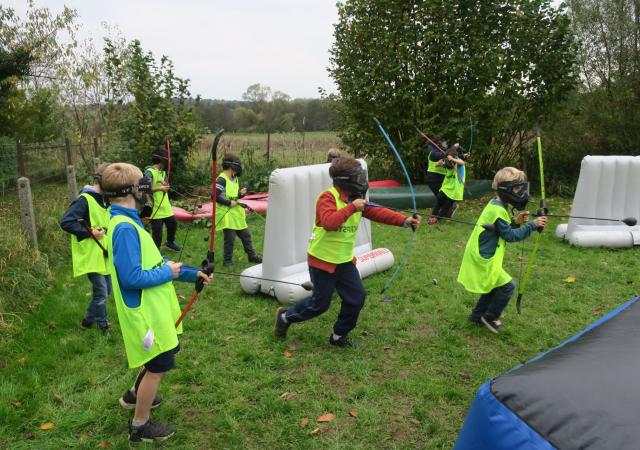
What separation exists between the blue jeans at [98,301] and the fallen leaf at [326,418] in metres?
2.73

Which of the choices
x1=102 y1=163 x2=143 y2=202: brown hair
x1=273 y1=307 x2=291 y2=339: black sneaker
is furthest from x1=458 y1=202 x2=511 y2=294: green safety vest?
x1=102 y1=163 x2=143 y2=202: brown hair

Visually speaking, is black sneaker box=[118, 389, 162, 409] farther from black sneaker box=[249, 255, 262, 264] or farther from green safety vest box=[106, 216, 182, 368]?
black sneaker box=[249, 255, 262, 264]

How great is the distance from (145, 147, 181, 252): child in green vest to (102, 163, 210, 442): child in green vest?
4.31 m

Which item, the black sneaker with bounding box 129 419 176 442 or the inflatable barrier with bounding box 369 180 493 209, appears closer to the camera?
the black sneaker with bounding box 129 419 176 442

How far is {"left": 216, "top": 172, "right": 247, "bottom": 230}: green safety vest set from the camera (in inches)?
287

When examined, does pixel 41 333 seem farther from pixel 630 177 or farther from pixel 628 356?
pixel 630 177

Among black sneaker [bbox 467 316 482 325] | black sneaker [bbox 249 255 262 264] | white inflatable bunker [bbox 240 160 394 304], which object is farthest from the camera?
black sneaker [bbox 249 255 262 264]

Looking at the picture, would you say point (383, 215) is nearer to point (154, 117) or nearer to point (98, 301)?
point (98, 301)

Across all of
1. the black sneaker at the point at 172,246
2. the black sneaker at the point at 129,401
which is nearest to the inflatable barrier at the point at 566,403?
Answer: the black sneaker at the point at 129,401

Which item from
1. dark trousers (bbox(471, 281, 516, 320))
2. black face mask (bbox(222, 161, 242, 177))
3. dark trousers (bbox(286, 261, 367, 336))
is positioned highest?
black face mask (bbox(222, 161, 242, 177))

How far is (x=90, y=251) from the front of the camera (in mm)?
5008

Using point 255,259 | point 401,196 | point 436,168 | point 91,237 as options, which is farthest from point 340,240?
point 401,196

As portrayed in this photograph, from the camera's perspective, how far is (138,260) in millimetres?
3100

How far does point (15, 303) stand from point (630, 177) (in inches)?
373
